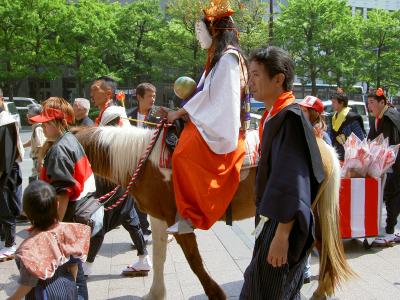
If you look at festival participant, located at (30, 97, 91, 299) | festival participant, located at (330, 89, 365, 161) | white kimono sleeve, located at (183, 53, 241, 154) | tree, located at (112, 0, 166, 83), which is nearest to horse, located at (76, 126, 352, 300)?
white kimono sleeve, located at (183, 53, 241, 154)

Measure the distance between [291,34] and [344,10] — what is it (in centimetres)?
375

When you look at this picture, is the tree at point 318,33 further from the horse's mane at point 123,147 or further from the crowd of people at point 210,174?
the horse's mane at point 123,147

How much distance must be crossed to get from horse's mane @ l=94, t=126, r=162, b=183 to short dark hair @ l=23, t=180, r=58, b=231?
1.36 metres

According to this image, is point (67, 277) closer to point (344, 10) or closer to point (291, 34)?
point (291, 34)

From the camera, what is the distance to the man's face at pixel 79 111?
16.4 ft

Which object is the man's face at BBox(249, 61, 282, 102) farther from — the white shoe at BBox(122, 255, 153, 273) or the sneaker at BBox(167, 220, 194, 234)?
the white shoe at BBox(122, 255, 153, 273)

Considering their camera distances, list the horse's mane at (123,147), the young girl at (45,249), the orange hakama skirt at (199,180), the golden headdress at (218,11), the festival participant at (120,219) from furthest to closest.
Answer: the festival participant at (120,219) → the horse's mane at (123,147) → the golden headdress at (218,11) → the orange hakama skirt at (199,180) → the young girl at (45,249)

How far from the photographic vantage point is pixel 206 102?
3525 millimetres

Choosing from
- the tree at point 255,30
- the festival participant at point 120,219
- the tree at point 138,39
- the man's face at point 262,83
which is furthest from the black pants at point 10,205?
the tree at point 138,39

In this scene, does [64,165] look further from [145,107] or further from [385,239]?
[385,239]

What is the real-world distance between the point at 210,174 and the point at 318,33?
85.4 ft

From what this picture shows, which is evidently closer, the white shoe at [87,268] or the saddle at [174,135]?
the saddle at [174,135]

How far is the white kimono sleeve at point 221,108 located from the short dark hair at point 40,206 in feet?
4.34

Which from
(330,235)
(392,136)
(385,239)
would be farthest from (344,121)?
(330,235)
